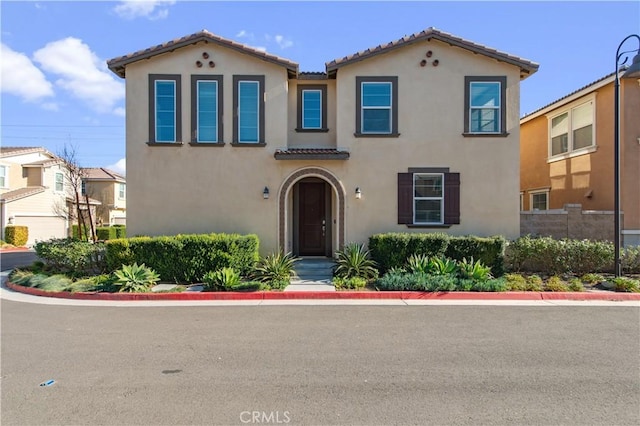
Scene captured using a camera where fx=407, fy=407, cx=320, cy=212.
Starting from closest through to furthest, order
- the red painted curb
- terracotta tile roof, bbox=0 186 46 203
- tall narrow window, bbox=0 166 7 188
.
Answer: the red painted curb < terracotta tile roof, bbox=0 186 46 203 < tall narrow window, bbox=0 166 7 188

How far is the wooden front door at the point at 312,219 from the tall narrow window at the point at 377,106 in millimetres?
2503

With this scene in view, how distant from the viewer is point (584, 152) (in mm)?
14492

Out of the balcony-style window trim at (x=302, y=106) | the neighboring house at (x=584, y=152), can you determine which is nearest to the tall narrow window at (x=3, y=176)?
the balcony-style window trim at (x=302, y=106)

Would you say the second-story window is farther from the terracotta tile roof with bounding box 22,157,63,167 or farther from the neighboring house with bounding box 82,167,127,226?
the terracotta tile roof with bounding box 22,157,63,167

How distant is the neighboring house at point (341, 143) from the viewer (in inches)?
499

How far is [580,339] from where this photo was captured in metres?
6.34

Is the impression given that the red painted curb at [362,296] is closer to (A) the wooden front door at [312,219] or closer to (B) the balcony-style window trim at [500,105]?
(A) the wooden front door at [312,219]

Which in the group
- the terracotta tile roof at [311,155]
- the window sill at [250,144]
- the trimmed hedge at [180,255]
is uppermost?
the window sill at [250,144]

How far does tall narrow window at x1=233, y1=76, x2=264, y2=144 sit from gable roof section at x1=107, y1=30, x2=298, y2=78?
2.31 ft

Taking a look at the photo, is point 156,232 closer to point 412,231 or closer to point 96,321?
point 96,321

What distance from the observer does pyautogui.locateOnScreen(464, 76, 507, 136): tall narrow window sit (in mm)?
12711

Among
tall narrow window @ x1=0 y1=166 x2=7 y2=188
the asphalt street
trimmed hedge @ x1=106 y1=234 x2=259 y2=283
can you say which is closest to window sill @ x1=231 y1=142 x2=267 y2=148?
trimmed hedge @ x1=106 y1=234 x2=259 y2=283

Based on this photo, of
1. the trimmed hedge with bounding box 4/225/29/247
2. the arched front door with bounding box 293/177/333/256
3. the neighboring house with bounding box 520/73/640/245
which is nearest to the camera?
the neighboring house with bounding box 520/73/640/245

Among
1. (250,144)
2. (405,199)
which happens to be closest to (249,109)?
(250,144)
